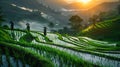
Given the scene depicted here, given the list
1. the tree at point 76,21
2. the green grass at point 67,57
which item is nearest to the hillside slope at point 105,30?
the tree at point 76,21

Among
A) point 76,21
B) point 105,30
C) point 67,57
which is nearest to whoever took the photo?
point 67,57

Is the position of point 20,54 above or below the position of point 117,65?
above

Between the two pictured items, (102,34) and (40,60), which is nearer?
(40,60)

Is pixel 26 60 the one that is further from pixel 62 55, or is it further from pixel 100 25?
pixel 100 25

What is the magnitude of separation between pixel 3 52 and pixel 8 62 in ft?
2.17

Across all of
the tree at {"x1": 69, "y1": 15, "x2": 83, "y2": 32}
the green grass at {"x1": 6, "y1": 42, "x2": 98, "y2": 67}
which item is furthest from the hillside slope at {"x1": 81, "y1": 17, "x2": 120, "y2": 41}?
the green grass at {"x1": 6, "y1": 42, "x2": 98, "y2": 67}

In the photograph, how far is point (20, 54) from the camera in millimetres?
8070

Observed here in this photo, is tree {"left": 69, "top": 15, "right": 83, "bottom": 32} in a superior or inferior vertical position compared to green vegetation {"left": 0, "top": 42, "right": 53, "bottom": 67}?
superior

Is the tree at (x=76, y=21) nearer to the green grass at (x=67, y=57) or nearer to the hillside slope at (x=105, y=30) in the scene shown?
the hillside slope at (x=105, y=30)

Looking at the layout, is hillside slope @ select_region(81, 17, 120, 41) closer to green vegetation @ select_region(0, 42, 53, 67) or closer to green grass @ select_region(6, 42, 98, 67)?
green grass @ select_region(6, 42, 98, 67)

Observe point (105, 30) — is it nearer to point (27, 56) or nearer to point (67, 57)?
point (67, 57)

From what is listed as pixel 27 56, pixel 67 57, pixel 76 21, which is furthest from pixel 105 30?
pixel 27 56

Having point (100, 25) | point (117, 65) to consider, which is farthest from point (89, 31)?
point (117, 65)

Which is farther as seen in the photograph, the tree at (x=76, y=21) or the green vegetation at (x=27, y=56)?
the tree at (x=76, y=21)
